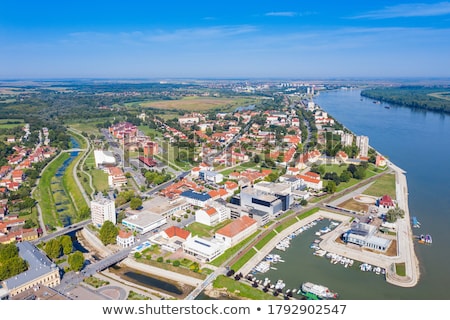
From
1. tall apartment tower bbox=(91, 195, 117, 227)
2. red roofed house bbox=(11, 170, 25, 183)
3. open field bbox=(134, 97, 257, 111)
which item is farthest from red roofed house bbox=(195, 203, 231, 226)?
open field bbox=(134, 97, 257, 111)

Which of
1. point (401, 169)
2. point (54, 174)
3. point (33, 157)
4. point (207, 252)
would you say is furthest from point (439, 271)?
point (33, 157)

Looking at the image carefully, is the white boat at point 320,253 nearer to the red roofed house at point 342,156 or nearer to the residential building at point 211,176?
the residential building at point 211,176

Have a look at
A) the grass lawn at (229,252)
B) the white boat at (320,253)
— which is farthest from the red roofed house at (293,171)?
the white boat at (320,253)

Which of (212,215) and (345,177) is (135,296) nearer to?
(212,215)

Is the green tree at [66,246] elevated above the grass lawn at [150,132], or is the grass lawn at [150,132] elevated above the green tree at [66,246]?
the grass lawn at [150,132]

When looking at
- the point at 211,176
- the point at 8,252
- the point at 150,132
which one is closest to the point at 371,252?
the point at 211,176

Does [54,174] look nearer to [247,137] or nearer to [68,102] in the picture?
[247,137]

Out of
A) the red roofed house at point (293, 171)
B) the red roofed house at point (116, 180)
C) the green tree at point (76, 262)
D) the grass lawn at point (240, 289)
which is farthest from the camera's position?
the red roofed house at point (293, 171)

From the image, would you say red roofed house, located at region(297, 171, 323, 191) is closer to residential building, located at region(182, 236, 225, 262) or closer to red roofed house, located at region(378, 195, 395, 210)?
red roofed house, located at region(378, 195, 395, 210)
